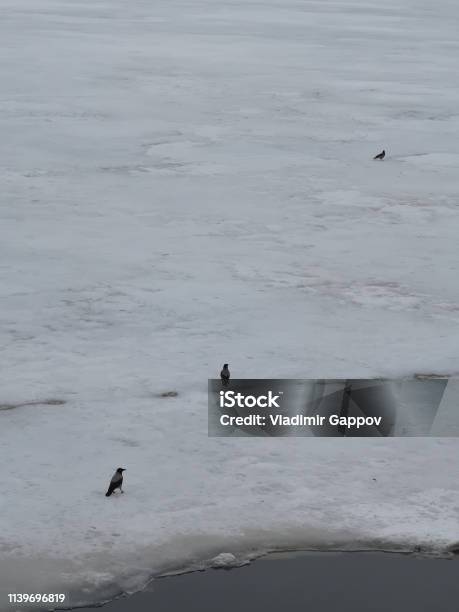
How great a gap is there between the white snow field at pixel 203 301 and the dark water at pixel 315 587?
164 mm

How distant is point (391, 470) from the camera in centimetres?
905

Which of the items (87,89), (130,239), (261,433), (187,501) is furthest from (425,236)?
(87,89)

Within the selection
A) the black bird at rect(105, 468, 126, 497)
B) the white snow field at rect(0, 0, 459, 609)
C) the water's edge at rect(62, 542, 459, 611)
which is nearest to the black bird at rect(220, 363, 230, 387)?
the white snow field at rect(0, 0, 459, 609)

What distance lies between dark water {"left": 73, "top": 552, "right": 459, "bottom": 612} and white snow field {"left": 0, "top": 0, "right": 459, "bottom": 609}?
0.54ft

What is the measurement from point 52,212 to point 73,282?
3177 mm

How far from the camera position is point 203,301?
12609mm

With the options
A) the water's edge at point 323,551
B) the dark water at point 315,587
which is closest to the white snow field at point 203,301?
the water's edge at point 323,551

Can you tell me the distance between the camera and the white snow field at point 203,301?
8.25 m

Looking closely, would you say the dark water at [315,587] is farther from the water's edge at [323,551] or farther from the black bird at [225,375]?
the black bird at [225,375]

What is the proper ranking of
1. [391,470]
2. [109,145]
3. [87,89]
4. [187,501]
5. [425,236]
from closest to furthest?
[187,501]
[391,470]
[425,236]
[109,145]
[87,89]

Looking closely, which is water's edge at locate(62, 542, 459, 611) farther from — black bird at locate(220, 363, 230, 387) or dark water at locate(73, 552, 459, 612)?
black bird at locate(220, 363, 230, 387)

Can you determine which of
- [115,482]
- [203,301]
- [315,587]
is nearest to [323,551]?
[315,587]

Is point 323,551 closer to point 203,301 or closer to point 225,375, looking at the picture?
point 225,375

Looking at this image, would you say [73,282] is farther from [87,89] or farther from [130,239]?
[87,89]
